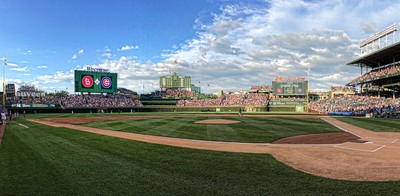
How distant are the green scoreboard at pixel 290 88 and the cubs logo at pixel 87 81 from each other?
49192 mm

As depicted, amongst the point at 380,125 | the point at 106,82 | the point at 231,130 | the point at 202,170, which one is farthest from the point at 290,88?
the point at 202,170

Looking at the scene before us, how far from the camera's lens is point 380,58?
2015 inches

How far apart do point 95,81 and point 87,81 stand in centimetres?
189

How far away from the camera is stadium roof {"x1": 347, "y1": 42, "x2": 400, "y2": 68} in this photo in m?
44.0

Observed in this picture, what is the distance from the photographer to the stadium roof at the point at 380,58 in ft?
145

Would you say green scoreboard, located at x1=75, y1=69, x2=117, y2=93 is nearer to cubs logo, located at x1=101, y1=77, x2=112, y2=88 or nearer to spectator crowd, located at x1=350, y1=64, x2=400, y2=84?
cubs logo, located at x1=101, y1=77, x2=112, y2=88

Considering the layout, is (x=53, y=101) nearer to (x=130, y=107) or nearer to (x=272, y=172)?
(x=130, y=107)

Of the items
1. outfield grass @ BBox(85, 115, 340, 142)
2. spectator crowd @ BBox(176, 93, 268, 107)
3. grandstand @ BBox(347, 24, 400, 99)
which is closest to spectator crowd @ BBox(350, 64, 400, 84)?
grandstand @ BBox(347, 24, 400, 99)

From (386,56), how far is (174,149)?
52878 millimetres

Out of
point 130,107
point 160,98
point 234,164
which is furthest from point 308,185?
point 160,98

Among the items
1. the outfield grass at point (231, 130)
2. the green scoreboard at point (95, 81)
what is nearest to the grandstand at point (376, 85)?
the outfield grass at point (231, 130)

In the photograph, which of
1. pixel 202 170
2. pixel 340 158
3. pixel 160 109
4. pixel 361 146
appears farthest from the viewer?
pixel 160 109

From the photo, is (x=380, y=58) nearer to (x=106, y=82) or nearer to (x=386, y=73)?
(x=386, y=73)

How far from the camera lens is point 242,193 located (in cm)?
603
